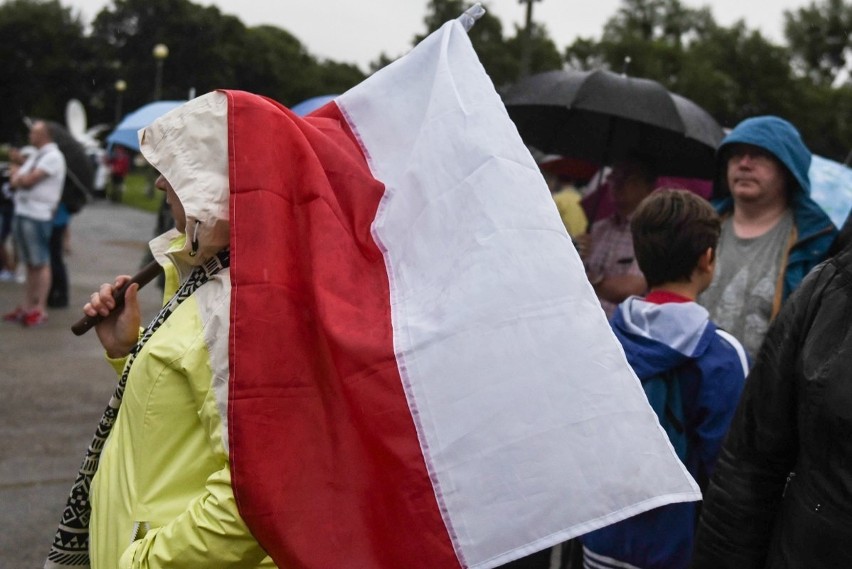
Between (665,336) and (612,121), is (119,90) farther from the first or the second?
(665,336)

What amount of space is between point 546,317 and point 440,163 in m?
0.43

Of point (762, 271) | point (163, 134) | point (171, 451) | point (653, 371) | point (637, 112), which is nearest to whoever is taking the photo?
point (171, 451)

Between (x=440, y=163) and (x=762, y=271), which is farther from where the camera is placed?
(x=762, y=271)

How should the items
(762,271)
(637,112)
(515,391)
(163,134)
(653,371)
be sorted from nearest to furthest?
1. (515,391)
2. (163,134)
3. (653,371)
4. (762,271)
5. (637,112)

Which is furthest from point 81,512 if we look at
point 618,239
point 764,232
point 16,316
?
point 16,316

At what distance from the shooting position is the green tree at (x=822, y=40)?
61.4 metres

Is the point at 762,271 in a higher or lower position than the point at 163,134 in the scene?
lower

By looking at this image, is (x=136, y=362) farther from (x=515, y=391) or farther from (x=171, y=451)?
(x=515, y=391)

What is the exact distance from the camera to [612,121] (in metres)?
5.29

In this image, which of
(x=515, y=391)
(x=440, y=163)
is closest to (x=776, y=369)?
(x=515, y=391)

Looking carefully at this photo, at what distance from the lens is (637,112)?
4.86m

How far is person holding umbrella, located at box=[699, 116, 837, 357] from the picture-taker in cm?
359

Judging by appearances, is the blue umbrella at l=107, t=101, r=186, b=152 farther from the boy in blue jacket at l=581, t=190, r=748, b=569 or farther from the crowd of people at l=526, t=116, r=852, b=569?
the boy in blue jacket at l=581, t=190, r=748, b=569

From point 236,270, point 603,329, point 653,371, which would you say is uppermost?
point 236,270
